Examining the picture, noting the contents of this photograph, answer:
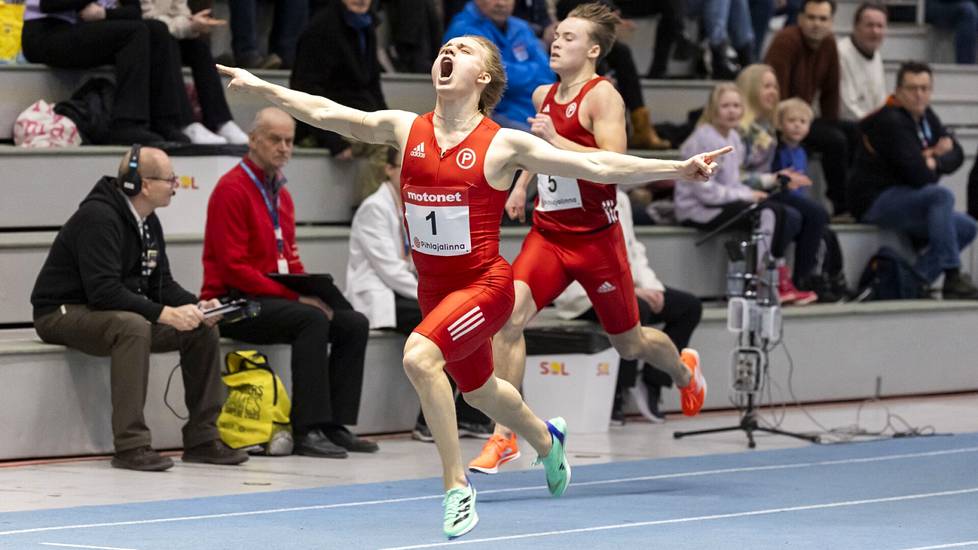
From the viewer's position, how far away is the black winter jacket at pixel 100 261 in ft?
25.1

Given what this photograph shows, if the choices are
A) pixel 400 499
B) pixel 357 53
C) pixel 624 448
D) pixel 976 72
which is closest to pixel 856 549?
pixel 400 499

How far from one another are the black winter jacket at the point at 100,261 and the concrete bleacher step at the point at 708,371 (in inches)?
12.5

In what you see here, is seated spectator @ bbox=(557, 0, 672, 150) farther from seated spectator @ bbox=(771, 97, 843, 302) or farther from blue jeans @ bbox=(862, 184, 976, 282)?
blue jeans @ bbox=(862, 184, 976, 282)

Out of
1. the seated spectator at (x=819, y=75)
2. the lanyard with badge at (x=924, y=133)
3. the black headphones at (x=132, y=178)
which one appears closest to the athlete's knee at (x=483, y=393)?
the black headphones at (x=132, y=178)

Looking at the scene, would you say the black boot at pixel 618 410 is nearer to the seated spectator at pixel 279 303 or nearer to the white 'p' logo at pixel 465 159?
the seated spectator at pixel 279 303

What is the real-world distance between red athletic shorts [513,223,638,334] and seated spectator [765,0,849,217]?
16.4 ft

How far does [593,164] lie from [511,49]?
4.95m

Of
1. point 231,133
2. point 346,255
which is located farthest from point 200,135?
point 346,255

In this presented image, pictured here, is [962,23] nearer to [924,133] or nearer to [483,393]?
[924,133]

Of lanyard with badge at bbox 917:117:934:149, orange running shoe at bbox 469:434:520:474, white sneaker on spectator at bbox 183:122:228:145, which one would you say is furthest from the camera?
lanyard with badge at bbox 917:117:934:149

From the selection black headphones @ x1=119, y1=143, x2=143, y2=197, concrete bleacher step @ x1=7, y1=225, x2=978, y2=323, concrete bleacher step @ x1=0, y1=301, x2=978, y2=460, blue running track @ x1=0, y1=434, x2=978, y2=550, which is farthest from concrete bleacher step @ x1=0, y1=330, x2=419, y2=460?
blue running track @ x1=0, y1=434, x2=978, y2=550

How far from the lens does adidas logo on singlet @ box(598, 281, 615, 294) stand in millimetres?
7453

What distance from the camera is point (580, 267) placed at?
7.44 meters

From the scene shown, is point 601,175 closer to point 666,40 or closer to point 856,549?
point 856,549
